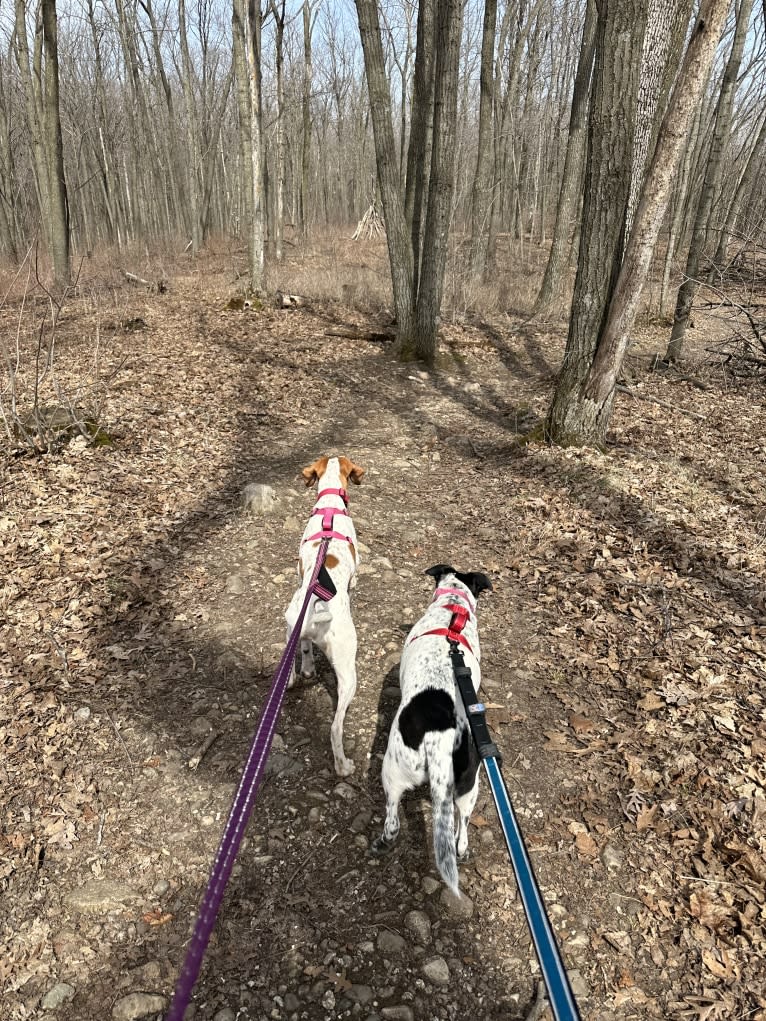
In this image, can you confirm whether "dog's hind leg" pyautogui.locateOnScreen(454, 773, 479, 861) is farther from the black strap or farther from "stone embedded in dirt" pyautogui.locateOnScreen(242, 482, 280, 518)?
"stone embedded in dirt" pyautogui.locateOnScreen(242, 482, 280, 518)

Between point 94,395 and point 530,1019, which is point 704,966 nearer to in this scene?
point 530,1019

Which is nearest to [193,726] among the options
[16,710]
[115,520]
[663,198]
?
[16,710]

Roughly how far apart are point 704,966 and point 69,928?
2752 mm

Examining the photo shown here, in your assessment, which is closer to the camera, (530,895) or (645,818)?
(530,895)

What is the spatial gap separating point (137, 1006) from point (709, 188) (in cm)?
1323

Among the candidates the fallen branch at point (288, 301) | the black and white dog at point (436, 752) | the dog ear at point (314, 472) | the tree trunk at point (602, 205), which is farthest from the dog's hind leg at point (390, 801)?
the fallen branch at point (288, 301)

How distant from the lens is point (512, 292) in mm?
16406

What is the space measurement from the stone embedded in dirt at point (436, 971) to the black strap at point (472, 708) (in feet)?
3.27

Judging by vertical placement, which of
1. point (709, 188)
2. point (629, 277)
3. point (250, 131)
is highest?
point (250, 131)

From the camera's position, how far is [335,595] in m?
3.28

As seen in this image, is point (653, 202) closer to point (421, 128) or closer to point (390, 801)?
point (390, 801)

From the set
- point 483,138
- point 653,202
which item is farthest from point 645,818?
point 483,138

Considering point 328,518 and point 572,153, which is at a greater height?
point 572,153

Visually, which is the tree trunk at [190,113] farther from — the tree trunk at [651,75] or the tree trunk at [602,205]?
the tree trunk at [651,75]
